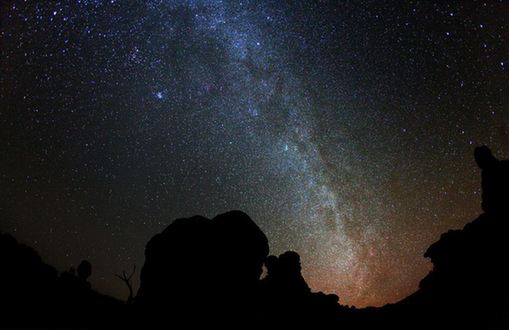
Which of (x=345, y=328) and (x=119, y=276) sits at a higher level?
(x=119, y=276)

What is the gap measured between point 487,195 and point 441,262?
4939 millimetres

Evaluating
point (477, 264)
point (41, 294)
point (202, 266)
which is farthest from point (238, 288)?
point (477, 264)

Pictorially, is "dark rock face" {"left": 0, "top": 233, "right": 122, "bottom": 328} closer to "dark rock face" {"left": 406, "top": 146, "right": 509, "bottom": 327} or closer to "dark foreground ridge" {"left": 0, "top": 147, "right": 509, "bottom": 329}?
"dark foreground ridge" {"left": 0, "top": 147, "right": 509, "bottom": 329}

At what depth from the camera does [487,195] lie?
18.7 meters

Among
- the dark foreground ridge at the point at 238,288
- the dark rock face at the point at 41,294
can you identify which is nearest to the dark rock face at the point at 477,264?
the dark foreground ridge at the point at 238,288

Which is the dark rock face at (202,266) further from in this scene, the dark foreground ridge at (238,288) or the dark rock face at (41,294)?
the dark rock face at (41,294)

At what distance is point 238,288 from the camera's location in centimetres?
1659

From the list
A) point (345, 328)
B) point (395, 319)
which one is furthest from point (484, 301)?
point (345, 328)

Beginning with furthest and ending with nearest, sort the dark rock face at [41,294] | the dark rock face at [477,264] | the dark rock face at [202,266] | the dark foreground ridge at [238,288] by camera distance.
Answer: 1. the dark rock face at [41,294]
2. the dark rock face at [477,264]
3. the dark rock face at [202,266]
4. the dark foreground ridge at [238,288]

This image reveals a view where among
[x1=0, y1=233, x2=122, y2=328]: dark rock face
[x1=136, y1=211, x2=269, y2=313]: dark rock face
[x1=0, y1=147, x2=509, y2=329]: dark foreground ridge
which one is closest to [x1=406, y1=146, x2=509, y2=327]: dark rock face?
[x1=0, y1=147, x2=509, y2=329]: dark foreground ridge

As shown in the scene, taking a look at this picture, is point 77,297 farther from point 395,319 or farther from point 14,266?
point 395,319

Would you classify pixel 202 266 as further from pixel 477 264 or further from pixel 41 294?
pixel 477 264

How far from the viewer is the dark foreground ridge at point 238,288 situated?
15133 millimetres

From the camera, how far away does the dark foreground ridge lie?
15.1m
